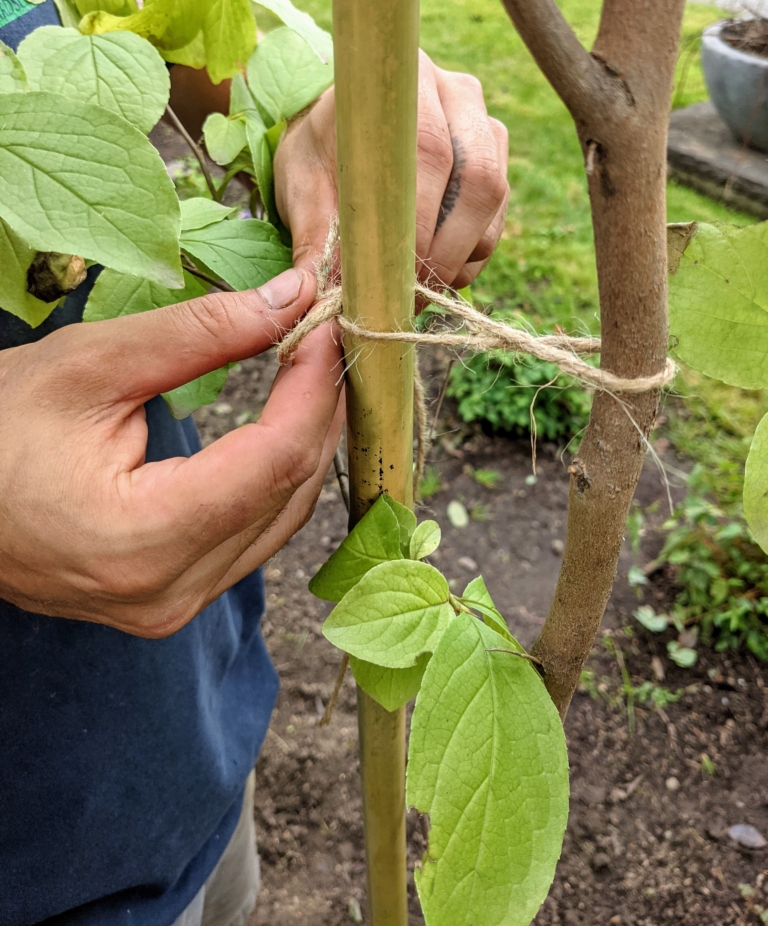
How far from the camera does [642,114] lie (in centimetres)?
36

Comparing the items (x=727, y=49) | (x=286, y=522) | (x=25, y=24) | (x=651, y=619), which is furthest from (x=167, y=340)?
(x=727, y=49)

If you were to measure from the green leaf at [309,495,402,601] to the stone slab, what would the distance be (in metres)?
2.67

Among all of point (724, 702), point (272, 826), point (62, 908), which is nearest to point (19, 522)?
point (62, 908)

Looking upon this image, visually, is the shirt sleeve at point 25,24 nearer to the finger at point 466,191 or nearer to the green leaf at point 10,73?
the green leaf at point 10,73

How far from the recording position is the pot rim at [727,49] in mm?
2736

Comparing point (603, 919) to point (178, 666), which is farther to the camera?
point (603, 919)

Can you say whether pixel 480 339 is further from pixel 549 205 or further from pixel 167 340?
pixel 549 205

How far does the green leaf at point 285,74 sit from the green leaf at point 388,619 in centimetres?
45

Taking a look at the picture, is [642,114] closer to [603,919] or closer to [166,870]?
[166,870]

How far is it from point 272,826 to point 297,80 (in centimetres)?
152

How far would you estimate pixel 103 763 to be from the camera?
0.81 metres

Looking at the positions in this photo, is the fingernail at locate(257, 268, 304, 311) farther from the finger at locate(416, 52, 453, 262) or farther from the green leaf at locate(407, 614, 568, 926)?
the green leaf at locate(407, 614, 568, 926)

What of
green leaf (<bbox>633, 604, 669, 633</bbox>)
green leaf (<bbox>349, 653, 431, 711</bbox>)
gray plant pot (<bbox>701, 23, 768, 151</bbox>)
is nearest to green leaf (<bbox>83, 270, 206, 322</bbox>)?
green leaf (<bbox>349, 653, 431, 711</bbox>)

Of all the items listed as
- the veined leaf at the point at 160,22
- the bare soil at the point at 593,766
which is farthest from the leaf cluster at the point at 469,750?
the bare soil at the point at 593,766
